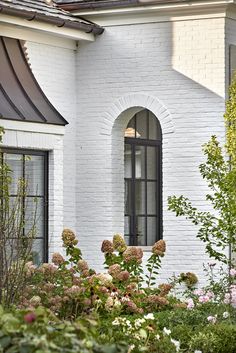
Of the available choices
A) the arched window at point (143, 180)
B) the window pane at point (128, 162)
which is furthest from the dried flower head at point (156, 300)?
the window pane at point (128, 162)

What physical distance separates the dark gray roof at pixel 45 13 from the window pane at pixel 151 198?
8.73ft

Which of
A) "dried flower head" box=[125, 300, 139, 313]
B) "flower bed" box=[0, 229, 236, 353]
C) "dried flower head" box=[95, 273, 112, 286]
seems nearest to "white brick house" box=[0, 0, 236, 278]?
"flower bed" box=[0, 229, 236, 353]

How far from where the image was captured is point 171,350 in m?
10.7

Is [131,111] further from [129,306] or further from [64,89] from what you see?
[129,306]

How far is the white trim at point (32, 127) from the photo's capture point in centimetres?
1546

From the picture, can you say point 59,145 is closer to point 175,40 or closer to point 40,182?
point 40,182

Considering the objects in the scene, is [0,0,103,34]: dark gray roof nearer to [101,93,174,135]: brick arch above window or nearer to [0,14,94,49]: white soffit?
[0,14,94,49]: white soffit

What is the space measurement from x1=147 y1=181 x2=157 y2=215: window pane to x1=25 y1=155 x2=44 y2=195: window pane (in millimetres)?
2651

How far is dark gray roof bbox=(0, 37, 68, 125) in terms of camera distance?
51.7ft

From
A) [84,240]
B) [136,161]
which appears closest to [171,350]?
[84,240]

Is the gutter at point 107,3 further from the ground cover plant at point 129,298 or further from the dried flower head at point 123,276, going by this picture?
the dried flower head at point 123,276

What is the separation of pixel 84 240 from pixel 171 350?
6.92 m

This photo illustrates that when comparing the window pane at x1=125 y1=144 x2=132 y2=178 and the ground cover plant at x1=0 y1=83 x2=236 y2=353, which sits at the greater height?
the window pane at x1=125 y1=144 x2=132 y2=178

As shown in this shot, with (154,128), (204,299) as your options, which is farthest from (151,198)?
(204,299)
